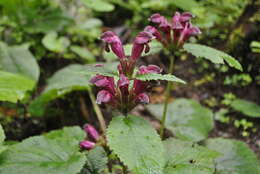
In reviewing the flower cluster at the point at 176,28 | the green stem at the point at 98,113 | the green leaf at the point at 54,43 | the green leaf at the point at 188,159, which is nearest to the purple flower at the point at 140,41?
the flower cluster at the point at 176,28

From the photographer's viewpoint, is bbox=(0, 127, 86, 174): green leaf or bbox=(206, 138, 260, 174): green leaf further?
bbox=(206, 138, 260, 174): green leaf

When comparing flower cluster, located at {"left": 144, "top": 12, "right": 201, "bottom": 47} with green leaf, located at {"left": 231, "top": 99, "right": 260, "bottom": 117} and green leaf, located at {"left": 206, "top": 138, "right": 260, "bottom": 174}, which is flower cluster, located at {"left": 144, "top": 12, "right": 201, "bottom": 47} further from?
green leaf, located at {"left": 231, "top": 99, "right": 260, "bottom": 117}

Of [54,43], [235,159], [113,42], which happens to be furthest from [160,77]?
[54,43]

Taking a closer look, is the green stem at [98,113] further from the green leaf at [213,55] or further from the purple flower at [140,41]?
the purple flower at [140,41]

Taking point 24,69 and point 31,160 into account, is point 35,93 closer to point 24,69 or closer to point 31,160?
point 24,69

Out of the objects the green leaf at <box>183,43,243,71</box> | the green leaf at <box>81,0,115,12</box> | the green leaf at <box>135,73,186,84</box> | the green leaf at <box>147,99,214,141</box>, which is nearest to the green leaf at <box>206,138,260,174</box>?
the green leaf at <box>147,99,214,141</box>

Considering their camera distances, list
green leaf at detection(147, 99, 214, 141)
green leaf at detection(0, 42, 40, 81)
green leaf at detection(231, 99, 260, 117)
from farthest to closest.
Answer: green leaf at detection(0, 42, 40, 81)
green leaf at detection(231, 99, 260, 117)
green leaf at detection(147, 99, 214, 141)
